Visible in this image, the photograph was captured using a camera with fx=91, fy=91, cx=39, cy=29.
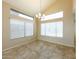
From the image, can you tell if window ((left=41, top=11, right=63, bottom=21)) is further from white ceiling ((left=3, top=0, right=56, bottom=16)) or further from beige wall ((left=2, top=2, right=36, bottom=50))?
beige wall ((left=2, top=2, right=36, bottom=50))

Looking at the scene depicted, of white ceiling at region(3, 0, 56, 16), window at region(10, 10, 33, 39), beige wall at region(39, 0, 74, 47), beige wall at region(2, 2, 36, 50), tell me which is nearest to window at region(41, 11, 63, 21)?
beige wall at region(39, 0, 74, 47)

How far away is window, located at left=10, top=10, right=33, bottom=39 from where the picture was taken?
7.22ft

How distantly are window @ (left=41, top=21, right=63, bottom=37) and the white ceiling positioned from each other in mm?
431

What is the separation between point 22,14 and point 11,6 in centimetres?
32

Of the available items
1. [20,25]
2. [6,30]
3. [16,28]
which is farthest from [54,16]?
[6,30]

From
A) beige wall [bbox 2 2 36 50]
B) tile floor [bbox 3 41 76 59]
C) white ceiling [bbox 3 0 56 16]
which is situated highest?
white ceiling [bbox 3 0 56 16]

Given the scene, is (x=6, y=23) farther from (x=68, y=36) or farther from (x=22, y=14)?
(x=68, y=36)

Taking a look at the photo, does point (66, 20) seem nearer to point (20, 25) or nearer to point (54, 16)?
point (54, 16)

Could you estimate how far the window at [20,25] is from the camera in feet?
7.22

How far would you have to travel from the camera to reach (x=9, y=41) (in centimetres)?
218

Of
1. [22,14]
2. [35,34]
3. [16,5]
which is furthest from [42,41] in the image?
[16,5]

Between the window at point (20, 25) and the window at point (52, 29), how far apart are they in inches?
13.6

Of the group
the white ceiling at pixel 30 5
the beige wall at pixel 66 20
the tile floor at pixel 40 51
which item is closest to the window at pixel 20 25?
the white ceiling at pixel 30 5

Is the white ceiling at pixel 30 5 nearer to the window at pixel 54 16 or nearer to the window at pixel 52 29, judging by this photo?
the window at pixel 54 16
